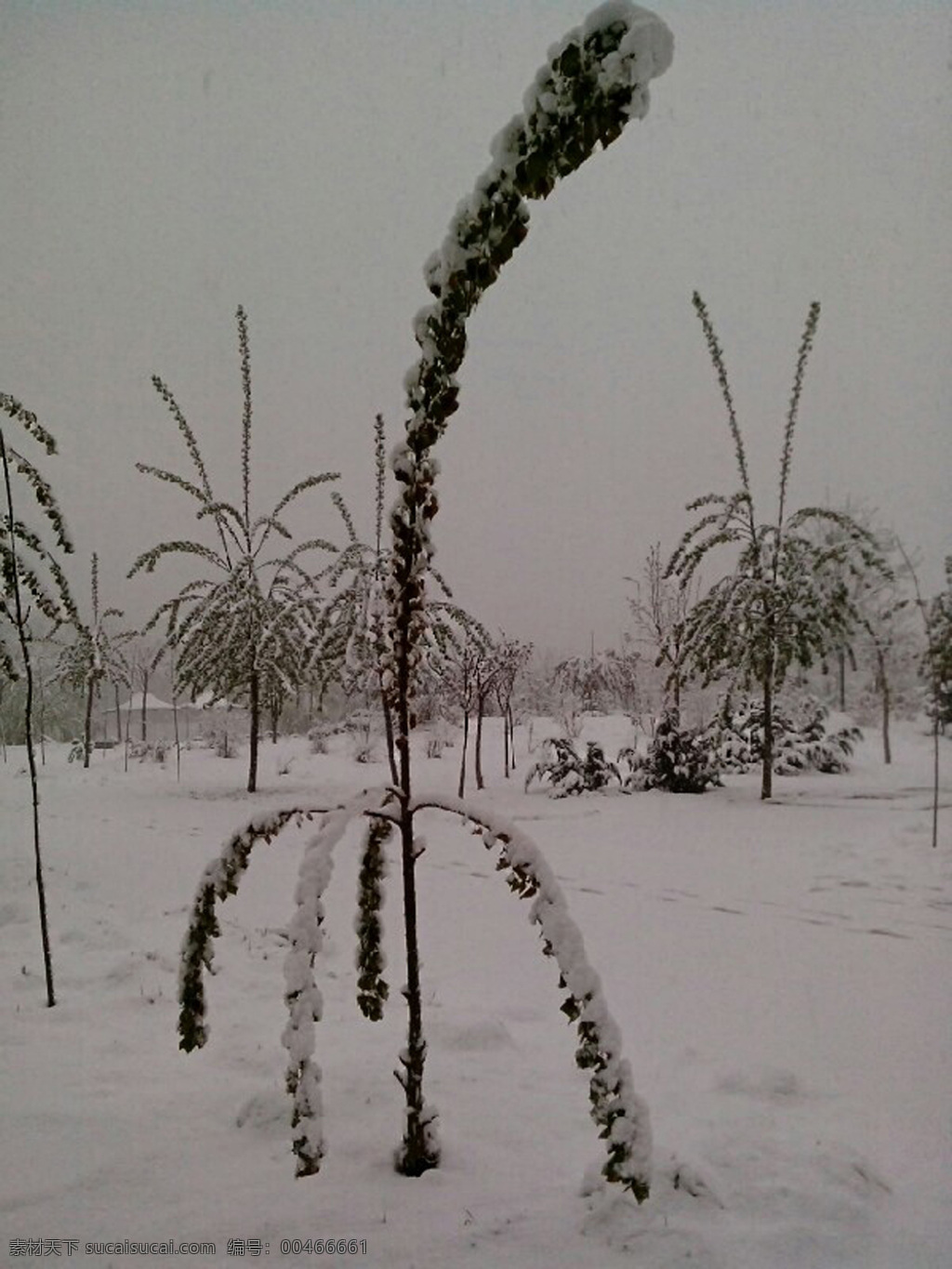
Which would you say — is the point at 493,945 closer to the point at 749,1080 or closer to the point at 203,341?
the point at 749,1080

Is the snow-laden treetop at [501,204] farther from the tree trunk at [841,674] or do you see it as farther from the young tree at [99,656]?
the tree trunk at [841,674]

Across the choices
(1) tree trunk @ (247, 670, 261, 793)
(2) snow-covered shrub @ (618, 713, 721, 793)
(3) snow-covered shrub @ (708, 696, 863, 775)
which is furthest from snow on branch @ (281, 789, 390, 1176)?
(3) snow-covered shrub @ (708, 696, 863, 775)

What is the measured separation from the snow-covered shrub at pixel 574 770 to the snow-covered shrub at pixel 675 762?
42cm

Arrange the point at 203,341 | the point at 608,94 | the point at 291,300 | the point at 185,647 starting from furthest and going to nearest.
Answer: the point at 185,647
the point at 203,341
the point at 291,300
the point at 608,94

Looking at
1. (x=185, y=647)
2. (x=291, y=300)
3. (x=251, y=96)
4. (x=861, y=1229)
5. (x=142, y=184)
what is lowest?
(x=861, y=1229)

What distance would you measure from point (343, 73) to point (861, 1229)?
3710 mm

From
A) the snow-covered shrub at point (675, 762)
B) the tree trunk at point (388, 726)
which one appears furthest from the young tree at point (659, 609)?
the tree trunk at point (388, 726)

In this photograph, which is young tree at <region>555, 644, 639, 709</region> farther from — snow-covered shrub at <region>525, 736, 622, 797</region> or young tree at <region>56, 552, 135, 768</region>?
young tree at <region>56, 552, 135, 768</region>

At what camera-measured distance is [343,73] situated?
2.78m

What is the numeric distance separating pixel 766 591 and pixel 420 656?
8536 millimetres

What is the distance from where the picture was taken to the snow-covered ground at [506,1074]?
4.71 feet

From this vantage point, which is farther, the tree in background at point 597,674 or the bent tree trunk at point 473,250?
the tree in background at point 597,674

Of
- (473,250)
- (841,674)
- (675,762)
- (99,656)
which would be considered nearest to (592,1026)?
(473,250)

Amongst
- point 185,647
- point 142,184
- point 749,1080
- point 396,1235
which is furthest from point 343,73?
point 185,647
